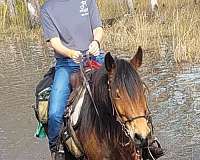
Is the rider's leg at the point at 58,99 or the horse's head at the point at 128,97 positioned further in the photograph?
the rider's leg at the point at 58,99

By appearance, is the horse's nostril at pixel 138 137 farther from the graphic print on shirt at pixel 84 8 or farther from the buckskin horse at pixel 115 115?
the graphic print on shirt at pixel 84 8

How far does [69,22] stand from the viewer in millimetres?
5938

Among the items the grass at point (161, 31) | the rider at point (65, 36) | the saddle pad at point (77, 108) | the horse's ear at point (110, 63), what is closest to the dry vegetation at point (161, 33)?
the grass at point (161, 31)

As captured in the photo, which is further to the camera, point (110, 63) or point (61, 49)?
point (61, 49)

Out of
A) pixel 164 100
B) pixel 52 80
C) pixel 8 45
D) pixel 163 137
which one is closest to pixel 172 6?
pixel 8 45

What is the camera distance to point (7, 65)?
1605cm

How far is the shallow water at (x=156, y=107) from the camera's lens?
8.27 metres

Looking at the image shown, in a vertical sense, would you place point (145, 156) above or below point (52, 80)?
below

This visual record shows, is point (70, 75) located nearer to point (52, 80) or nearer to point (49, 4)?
point (52, 80)

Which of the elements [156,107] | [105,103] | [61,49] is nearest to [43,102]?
[61,49]

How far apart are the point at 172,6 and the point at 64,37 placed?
1485 cm

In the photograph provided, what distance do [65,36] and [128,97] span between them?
178cm

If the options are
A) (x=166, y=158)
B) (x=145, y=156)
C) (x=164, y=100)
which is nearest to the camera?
(x=145, y=156)

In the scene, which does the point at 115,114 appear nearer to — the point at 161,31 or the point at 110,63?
the point at 110,63
